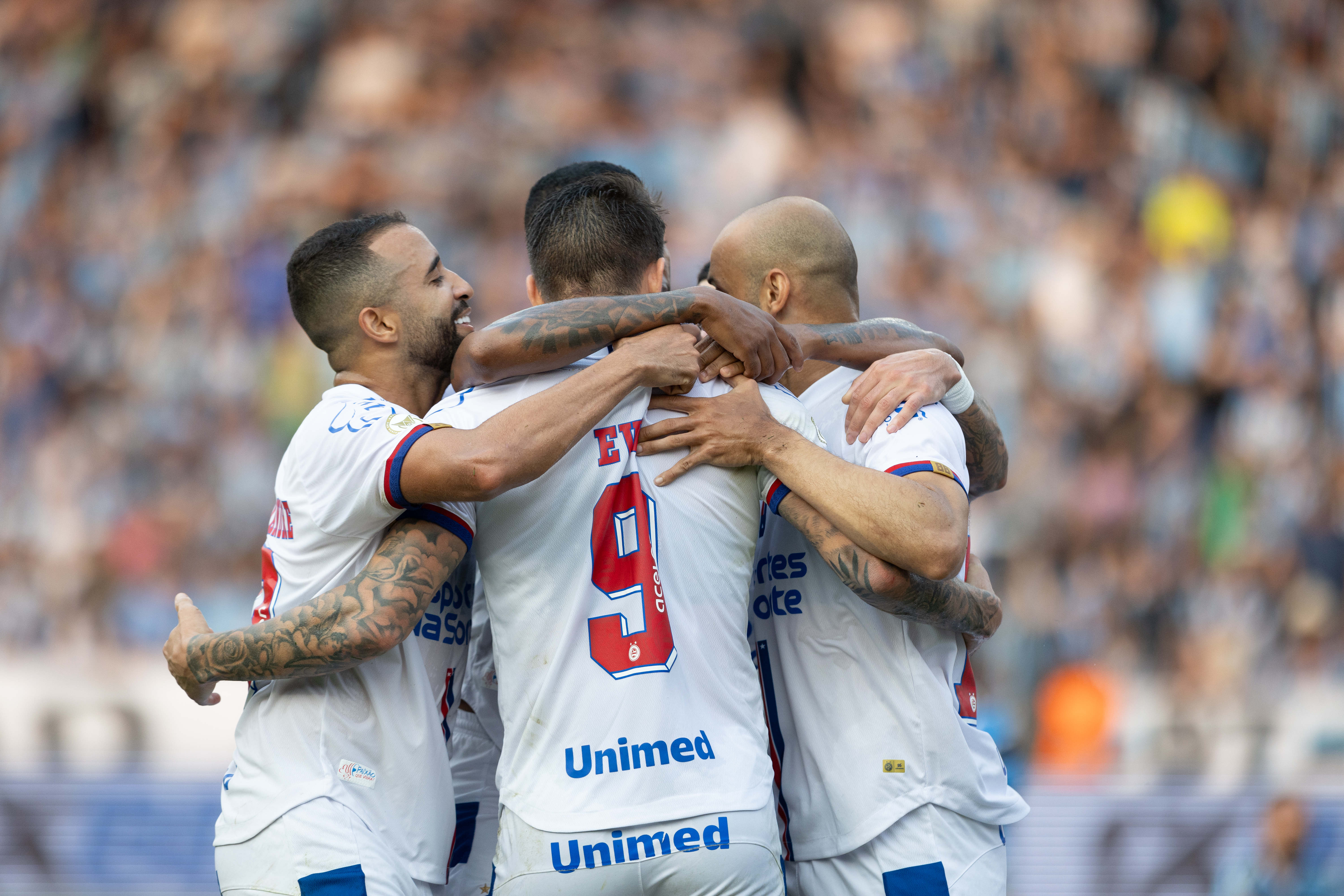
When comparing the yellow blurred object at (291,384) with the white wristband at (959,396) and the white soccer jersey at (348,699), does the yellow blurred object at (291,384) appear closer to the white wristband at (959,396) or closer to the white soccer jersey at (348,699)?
the white soccer jersey at (348,699)

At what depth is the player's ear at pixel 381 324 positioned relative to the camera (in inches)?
146

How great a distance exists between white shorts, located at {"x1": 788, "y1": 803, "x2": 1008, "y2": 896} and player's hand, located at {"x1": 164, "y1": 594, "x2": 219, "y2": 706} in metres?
1.81

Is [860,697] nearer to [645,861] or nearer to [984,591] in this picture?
[984,591]

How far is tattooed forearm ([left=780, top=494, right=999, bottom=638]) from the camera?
3322 mm

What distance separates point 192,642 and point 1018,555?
322 inches

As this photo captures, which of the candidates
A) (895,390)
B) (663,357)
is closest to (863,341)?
(895,390)

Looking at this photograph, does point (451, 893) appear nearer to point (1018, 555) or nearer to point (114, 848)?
point (114, 848)

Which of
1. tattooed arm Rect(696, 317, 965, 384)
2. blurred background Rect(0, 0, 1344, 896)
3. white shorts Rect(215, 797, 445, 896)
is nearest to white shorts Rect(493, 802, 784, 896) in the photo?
white shorts Rect(215, 797, 445, 896)

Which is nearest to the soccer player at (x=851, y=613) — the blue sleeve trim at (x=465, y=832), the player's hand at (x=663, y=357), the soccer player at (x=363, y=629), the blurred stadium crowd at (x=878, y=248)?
the player's hand at (x=663, y=357)

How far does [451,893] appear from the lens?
13.0 ft

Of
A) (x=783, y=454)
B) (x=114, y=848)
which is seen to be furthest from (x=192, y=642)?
(x=114, y=848)

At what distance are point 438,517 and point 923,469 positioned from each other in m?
1.32

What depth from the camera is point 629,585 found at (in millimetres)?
3266

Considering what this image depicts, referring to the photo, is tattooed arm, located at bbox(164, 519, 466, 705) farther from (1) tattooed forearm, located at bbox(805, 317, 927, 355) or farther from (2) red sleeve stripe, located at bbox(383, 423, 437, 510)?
(1) tattooed forearm, located at bbox(805, 317, 927, 355)
